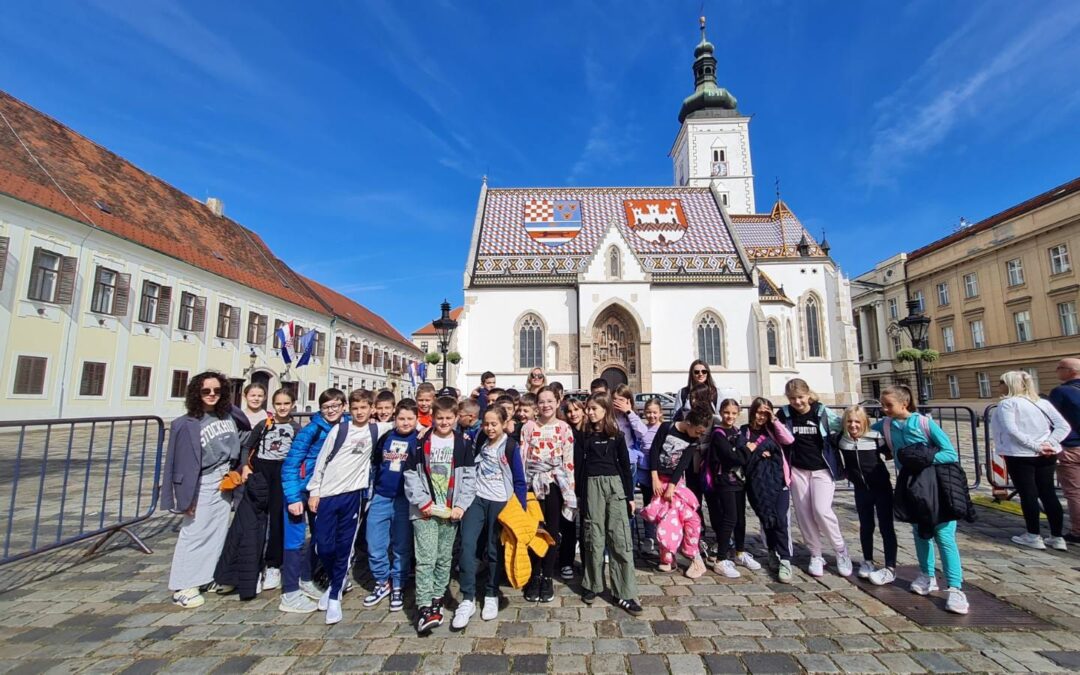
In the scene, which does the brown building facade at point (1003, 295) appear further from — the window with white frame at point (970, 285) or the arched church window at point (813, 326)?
the arched church window at point (813, 326)

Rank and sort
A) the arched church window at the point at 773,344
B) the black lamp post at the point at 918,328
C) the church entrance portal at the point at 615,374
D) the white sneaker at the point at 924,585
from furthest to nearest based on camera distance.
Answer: the arched church window at the point at 773,344
the church entrance portal at the point at 615,374
the black lamp post at the point at 918,328
the white sneaker at the point at 924,585

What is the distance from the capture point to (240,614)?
11.6ft

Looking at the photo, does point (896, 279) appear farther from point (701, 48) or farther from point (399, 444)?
point (399, 444)

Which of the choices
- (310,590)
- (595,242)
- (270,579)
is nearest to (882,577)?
(310,590)

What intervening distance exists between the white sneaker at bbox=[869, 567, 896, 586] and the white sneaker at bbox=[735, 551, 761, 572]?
0.89 metres

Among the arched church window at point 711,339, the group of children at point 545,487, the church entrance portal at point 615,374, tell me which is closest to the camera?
the group of children at point 545,487

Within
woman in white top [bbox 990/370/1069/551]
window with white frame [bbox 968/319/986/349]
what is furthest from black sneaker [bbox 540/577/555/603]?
window with white frame [bbox 968/319/986/349]

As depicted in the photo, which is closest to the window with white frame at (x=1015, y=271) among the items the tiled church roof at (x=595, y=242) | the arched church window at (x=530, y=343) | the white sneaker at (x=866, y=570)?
the tiled church roof at (x=595, y=242)

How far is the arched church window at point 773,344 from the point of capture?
1021 inches

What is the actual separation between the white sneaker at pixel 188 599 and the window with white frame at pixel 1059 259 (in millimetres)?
36285

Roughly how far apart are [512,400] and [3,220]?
769 inches

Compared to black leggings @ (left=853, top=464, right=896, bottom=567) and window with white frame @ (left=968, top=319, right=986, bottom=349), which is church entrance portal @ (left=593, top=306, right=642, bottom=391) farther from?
window with white frame @ (left=968, top=319, right=986, bottom=349)

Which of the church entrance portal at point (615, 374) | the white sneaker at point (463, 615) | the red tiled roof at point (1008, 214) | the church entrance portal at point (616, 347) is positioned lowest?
the white sneaker at point (463, 615)

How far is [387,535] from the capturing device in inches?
150
